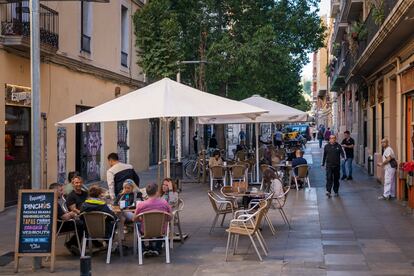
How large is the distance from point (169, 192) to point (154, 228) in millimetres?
1617

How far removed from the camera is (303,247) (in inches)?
380

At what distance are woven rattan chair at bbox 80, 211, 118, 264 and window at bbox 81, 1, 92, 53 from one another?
11.5 metres

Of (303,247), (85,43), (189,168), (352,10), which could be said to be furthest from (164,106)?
(352,10)

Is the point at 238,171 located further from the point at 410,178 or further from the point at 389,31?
the point at 389,31

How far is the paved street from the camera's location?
821 cm

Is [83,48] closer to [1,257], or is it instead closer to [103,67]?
[103,67]

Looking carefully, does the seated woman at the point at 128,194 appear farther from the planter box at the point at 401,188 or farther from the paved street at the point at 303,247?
the planter box at the point at 401,188

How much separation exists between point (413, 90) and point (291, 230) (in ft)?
18.1

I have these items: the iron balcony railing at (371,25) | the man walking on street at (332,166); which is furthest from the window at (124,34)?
the man walking on street at (332,166)

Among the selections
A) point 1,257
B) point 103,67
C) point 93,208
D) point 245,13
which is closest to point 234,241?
point 93,208

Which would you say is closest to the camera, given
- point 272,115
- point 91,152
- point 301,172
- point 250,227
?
point 250,227

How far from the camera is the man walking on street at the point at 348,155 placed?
→ 2111 cm

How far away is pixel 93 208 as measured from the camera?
8.59 m

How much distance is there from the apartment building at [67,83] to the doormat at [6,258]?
462cm
